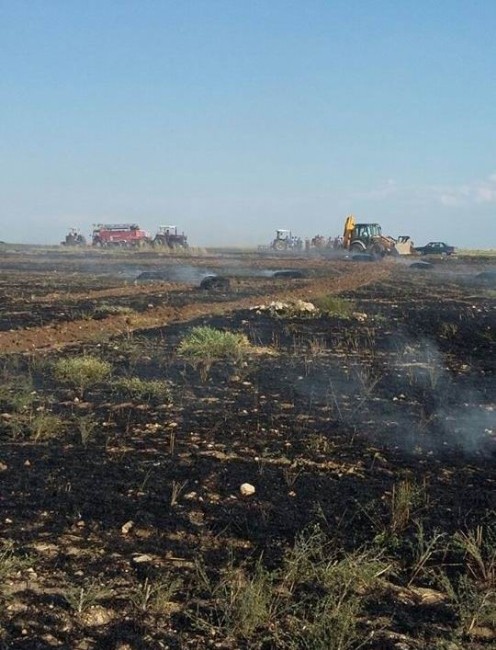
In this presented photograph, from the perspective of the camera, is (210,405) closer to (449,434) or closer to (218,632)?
(449,434)

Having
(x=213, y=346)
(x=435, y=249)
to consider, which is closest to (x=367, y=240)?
(x=435, y=249)

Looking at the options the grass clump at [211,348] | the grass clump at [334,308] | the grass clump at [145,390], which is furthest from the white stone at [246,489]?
the grass clump at [334,308]

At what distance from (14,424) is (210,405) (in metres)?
1.88

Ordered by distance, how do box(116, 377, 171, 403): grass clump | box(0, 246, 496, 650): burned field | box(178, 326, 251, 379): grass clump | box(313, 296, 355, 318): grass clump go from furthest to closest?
box(313, 296, 355, 318): grass clump < box(178, 326, 251, 379): grass clump < box(116, 377, 171, 403): grass clump < box(0, 246, 496, 650): burned field

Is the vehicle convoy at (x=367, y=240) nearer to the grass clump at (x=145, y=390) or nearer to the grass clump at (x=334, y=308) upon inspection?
the grass clump at (x=334, y=308)

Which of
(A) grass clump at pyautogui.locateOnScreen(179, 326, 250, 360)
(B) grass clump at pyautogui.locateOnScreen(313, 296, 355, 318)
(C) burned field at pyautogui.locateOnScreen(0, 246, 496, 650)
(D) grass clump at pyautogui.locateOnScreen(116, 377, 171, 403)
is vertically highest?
(B) grass clump at pyautogui.locateOnScreen(313, 296, 355, 318)

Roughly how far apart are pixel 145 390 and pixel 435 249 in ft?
188

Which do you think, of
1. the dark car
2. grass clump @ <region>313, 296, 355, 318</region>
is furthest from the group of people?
grass clump @ <region>313, 296, 355, 318</region>

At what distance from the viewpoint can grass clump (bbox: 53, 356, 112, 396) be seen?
26.4 feet

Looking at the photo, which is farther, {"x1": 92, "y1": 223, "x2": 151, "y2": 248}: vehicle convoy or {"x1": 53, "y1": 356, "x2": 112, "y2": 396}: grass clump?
{"x1": 92, "y1": 223, "x2": 151, "y2": 248}: vehicle convoy

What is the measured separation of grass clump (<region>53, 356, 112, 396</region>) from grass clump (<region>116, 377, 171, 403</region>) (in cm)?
41

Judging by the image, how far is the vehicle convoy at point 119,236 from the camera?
61.2 m

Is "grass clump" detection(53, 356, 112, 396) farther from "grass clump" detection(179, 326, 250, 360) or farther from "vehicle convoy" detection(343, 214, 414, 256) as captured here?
"vehicle convoy" detection(343, 214, 414, 256)

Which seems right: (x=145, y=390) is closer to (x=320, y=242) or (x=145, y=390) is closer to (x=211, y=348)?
(x=211, y=348)
